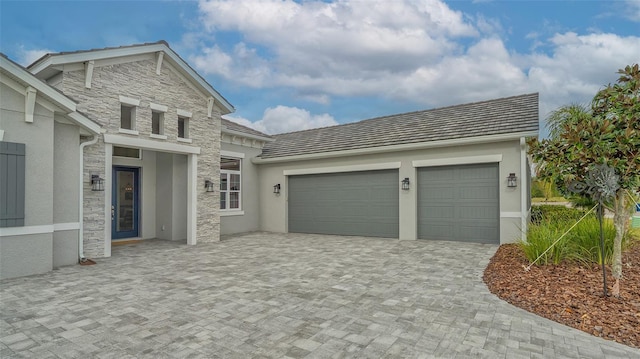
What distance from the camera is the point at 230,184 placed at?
42.2ft

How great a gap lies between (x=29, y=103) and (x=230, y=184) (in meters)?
7.12

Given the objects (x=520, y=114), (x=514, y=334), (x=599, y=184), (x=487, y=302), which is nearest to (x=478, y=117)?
(x=520, y=114)

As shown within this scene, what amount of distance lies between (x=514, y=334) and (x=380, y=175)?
8277 mm

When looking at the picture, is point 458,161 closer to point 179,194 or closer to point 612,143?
point 612,143

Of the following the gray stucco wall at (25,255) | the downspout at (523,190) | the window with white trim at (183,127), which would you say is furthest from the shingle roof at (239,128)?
the downspout at (523,190)

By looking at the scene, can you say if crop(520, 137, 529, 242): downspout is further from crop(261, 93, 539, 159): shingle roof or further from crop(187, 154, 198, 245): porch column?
crop(187, 154, 198, 245): porch column

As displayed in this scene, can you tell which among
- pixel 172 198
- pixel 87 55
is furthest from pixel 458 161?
pixel 87 55

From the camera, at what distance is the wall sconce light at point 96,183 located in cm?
791

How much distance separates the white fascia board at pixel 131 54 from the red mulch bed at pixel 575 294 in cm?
917

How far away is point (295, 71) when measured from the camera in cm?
1636

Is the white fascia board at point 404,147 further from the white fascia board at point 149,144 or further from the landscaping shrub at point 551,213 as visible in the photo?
the white fascia board at point 149,144

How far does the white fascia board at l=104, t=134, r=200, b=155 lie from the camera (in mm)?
8375

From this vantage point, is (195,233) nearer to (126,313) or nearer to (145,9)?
(126,313)

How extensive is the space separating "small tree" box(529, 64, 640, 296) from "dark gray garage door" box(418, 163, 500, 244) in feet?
14.0
